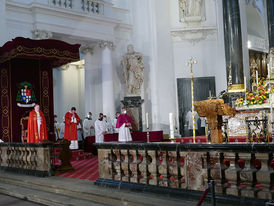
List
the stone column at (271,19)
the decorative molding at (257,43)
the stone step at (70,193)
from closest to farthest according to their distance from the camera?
the stone step at (70,193), the stone column at (271,19), the decorative molding at (257,43)

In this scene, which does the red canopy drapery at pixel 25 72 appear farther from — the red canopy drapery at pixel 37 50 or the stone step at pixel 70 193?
the stone step at pixel 70 193

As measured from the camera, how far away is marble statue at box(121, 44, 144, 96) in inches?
669

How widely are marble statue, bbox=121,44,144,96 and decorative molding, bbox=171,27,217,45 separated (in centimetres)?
306

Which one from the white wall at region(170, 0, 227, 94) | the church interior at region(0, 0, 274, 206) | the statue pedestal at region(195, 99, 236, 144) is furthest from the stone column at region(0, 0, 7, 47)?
the statue pedestal at region(195, 99, 236, 144)

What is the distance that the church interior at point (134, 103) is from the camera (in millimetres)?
4508

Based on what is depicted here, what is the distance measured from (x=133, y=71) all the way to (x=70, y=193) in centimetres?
1183

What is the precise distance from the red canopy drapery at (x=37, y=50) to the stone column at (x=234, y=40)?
261 inches

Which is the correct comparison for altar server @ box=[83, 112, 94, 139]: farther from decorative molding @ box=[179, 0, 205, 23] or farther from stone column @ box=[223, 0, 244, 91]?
decorative molding @ box=[179, 0, 205, 23]

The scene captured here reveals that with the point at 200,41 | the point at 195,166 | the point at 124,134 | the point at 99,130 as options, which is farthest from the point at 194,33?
the point at 195,166

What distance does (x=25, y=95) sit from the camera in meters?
12.2

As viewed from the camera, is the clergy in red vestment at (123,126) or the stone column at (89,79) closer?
the clergy in red vestment at (123,126)

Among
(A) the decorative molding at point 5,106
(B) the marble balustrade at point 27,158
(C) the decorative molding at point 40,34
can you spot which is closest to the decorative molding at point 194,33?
(C) the decorative molding at point 40,34

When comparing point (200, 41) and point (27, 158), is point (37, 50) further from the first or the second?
point (200, 41)

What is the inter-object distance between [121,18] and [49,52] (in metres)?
7.62
